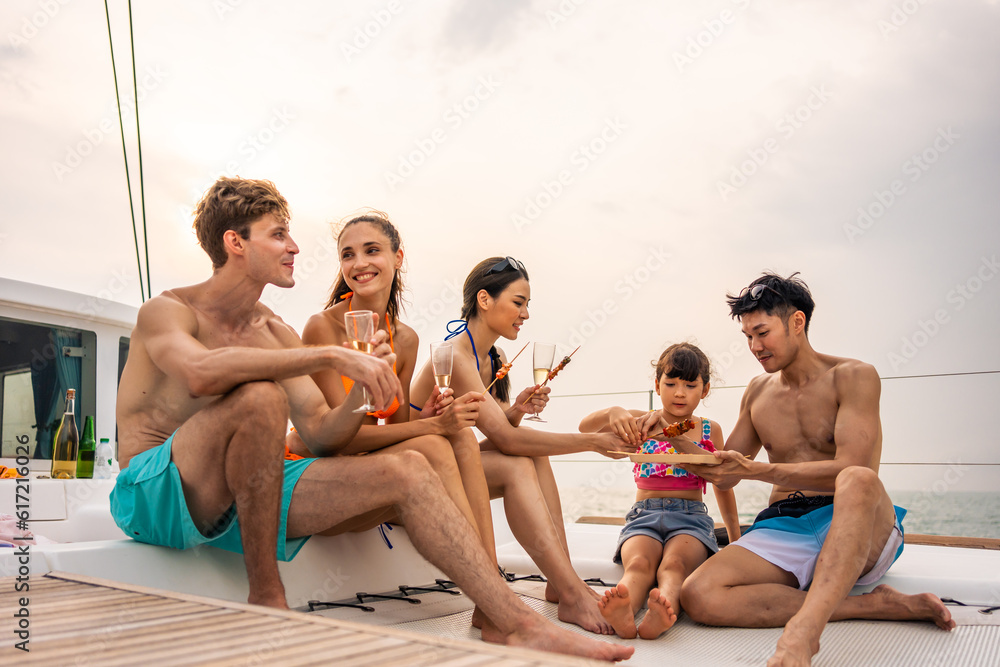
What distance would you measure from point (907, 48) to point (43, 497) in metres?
7.88

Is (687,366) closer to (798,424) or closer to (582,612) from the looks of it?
(798,424)

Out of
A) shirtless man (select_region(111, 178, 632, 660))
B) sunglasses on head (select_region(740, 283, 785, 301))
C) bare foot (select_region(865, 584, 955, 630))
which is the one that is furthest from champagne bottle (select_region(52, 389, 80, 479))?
bare foot (select_region(865, 584, 955, 630))

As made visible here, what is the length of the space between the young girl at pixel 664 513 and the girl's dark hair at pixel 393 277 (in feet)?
3.19

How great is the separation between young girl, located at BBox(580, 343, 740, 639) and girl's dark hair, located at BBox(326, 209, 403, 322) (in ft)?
3.19

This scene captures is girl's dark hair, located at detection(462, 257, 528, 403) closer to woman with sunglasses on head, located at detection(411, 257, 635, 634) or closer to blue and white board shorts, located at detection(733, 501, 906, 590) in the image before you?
woman with sunglasses on head, located at detection(411, 257, 635, 634)

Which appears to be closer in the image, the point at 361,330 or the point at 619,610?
the point at 361,330

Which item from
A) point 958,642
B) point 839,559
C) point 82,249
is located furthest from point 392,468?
point 82,249

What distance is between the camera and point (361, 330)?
2.00 meters

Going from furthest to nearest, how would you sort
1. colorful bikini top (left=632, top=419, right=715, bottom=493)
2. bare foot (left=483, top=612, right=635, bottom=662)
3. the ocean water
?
the ocean water < colorful bikini top (left=632, top=419, right=715, bottom=493) < bare foot (left=483, top=612, right=635, bottom=662)

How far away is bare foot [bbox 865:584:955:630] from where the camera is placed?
87.1 inches

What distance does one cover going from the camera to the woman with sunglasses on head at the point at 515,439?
2.34 m

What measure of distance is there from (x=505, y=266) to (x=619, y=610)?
4.88 ft

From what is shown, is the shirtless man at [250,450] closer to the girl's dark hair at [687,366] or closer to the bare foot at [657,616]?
the bare foot at [657,616]

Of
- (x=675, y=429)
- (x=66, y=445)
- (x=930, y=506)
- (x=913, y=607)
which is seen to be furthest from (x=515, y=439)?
(x=930, y=506)
